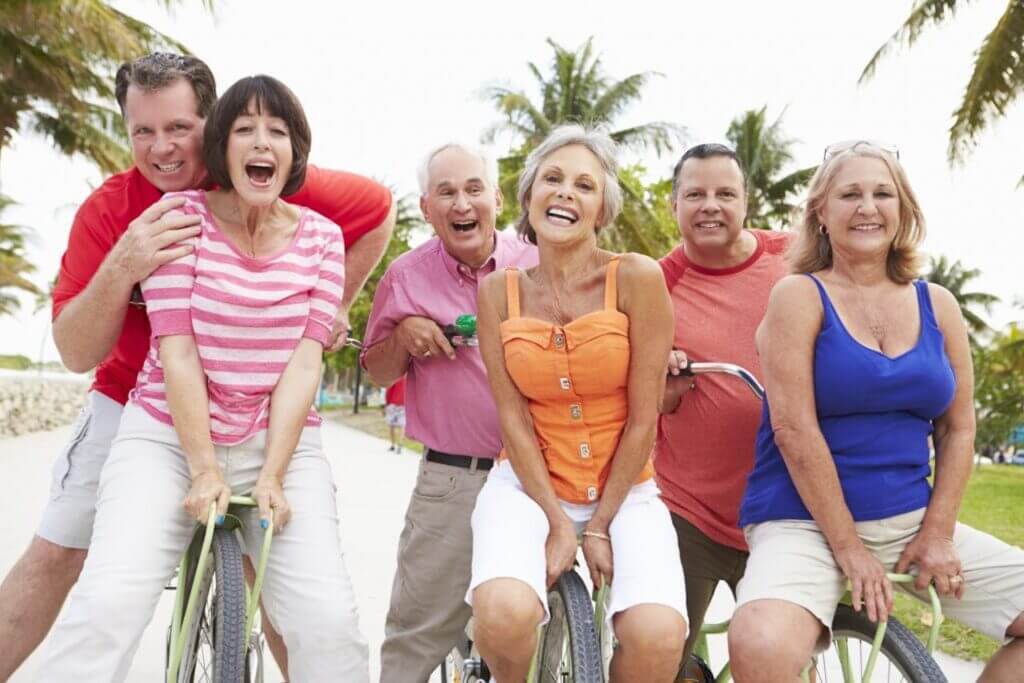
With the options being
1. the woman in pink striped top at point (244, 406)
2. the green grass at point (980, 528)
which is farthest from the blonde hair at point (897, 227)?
the woman in pink striped top at point (244, 406)

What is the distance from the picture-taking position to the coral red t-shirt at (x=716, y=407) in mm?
3447

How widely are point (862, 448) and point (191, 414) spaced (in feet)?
6.29

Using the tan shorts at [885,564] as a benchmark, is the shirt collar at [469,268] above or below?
above

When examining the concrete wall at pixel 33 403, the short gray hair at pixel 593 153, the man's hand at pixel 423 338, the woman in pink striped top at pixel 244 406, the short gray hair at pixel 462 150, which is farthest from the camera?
the concrete wall at pixel 33 403

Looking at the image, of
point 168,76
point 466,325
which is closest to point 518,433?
point 466,325

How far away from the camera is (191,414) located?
2.79m

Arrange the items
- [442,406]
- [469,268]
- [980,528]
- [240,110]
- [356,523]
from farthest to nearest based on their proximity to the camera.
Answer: [980,528] < [356,523] < [469,268] < [442,406] < [240,110]

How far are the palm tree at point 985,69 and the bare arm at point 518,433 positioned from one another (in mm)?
15111

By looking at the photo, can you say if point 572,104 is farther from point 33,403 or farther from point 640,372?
point 640,372

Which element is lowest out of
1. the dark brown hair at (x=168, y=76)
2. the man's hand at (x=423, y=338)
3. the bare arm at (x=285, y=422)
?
the bare arm at (x=285, y=422)

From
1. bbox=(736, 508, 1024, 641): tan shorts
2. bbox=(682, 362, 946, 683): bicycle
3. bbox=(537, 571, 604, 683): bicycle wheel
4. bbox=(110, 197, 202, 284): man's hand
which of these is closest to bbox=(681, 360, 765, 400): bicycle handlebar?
bbox=(682, 362, 946, 683): bicycle

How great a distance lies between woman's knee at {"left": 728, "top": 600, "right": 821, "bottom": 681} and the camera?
252 centimetres

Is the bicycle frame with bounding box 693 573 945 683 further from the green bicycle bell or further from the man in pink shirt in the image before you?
the green bicycle bell

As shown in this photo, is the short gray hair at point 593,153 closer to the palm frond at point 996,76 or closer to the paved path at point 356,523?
the paved path at point 356,523
